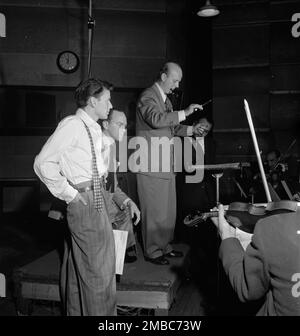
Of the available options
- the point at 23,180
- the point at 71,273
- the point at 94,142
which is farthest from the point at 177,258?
the point at 23,180

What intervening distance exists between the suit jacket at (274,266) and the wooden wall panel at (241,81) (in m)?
4.61

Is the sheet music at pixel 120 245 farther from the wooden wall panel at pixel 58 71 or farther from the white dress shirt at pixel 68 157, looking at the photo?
the wooden wall panel at pixel 58 71

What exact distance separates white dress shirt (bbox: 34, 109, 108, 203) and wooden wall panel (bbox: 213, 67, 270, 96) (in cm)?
380

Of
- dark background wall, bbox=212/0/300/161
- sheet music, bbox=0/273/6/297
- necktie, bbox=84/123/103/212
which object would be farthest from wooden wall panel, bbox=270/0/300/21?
sheet music, bbox=0/273/6/297

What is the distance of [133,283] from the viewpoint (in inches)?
113

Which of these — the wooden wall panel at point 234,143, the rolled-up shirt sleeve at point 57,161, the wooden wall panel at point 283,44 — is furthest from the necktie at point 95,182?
the wooden wall panel at point 283,44

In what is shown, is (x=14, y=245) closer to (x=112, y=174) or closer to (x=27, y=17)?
(x=112, y=174)

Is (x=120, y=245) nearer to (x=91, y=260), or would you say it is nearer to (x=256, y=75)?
(x=91, y=260)

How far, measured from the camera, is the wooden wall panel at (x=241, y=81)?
18.3ft

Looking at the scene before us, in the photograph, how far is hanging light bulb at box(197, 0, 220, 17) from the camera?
203 inches

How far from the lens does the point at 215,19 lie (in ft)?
18.6

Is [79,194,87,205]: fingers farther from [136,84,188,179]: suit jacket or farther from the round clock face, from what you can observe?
the round clock face

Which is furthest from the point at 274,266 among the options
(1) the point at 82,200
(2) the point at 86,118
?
(2) the point at 86,118

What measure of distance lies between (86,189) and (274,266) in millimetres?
1225
